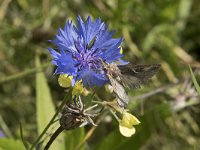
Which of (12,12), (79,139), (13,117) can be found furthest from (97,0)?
(79,139)

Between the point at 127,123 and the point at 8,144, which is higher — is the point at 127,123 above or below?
below

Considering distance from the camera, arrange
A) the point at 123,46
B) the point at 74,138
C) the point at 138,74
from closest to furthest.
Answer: the point at 138,74, the point at 74,138, the point at 123,46

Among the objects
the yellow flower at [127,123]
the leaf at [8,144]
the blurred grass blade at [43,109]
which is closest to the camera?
the yellow flower at [127,123]

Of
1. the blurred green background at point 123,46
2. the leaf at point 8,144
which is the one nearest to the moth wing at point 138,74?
the leaf at point 8,144

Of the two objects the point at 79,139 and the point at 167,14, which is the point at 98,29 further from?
the point at 167,14

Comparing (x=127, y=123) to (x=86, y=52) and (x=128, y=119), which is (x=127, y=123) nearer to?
(x=128, y=119)

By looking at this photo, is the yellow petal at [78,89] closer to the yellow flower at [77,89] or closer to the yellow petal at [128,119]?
the yellow flower at [77,89]

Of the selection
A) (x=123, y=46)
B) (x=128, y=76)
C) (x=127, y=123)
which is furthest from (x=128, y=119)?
(x=123, y=46)
